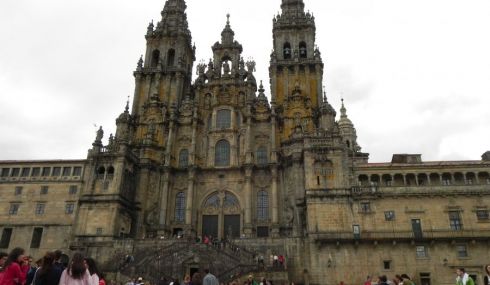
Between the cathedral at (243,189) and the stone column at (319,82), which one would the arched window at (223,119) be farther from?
the stone column at (319,82)

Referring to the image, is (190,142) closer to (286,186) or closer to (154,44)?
(286,186)

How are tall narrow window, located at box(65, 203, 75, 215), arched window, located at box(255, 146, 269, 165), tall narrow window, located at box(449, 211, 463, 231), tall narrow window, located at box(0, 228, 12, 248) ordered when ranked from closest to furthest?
tall narrow window, located at box(449, 211, 463, 231), tall narrow window, located at box(0, 228, 12, 248), tall narrow window, located at box(65, 203, 75, 215), arched window, located at box(255, 146, 269, 165)

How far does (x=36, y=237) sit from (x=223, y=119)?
24.8 meters

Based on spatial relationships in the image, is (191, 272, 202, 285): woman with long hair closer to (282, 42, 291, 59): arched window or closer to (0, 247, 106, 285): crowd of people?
(0, 247, 106, 285): crowd of people

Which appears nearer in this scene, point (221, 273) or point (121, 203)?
point (221, 273)

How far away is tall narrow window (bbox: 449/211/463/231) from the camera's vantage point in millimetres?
38406

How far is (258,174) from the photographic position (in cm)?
4741

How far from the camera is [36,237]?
42.6m

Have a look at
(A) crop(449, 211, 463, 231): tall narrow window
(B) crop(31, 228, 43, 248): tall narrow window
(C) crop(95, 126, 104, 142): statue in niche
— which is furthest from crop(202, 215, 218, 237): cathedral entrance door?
(A) crop(449, 211, 463, 231): tall narrow window

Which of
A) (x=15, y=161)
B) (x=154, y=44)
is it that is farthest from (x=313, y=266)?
(x=154, y=44)

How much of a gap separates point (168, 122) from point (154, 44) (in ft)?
46.9

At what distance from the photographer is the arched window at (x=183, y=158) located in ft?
163

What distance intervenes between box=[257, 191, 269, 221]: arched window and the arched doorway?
7.63ft

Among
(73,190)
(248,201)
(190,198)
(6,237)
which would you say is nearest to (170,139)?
(190,198)
